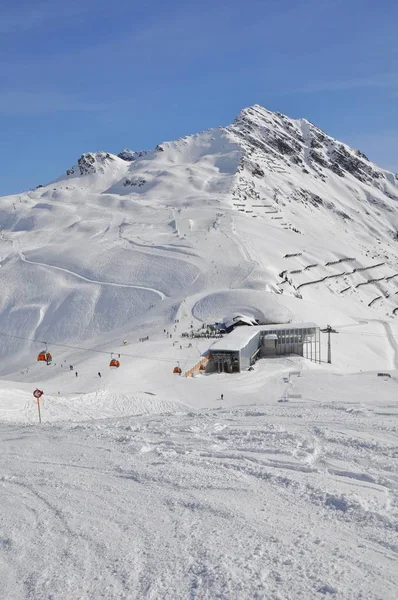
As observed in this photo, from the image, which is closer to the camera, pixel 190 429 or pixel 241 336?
pixel 190 429

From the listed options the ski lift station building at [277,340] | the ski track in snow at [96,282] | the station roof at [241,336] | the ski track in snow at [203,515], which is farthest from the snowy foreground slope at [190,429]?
the station roof at [241,336]

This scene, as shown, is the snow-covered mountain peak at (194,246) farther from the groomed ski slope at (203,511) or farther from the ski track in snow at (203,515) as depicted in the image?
the ski track in snow at (203,515)

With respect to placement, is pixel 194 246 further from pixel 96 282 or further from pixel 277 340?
pixel 277 340

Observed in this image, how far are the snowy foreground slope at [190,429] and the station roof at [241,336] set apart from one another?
2.41 metres

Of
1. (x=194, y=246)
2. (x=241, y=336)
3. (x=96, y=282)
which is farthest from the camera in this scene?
(x=194, y=246)

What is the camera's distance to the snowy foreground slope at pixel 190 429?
7.43m

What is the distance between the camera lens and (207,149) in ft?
647

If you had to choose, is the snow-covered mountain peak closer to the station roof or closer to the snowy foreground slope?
the snowy foreground slope

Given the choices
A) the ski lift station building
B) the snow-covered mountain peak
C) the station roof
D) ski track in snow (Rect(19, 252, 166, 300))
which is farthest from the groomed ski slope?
ski track in snow (Rect(19, 252, 166, 300))

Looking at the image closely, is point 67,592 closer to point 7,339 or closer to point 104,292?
point 7,339

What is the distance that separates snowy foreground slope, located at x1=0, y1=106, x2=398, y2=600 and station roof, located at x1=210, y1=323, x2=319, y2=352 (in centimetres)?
241

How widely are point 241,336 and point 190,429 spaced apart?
35798 mm

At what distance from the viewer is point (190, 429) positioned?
14562 millimetres

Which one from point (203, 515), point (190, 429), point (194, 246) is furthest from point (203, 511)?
point (194, 246)
